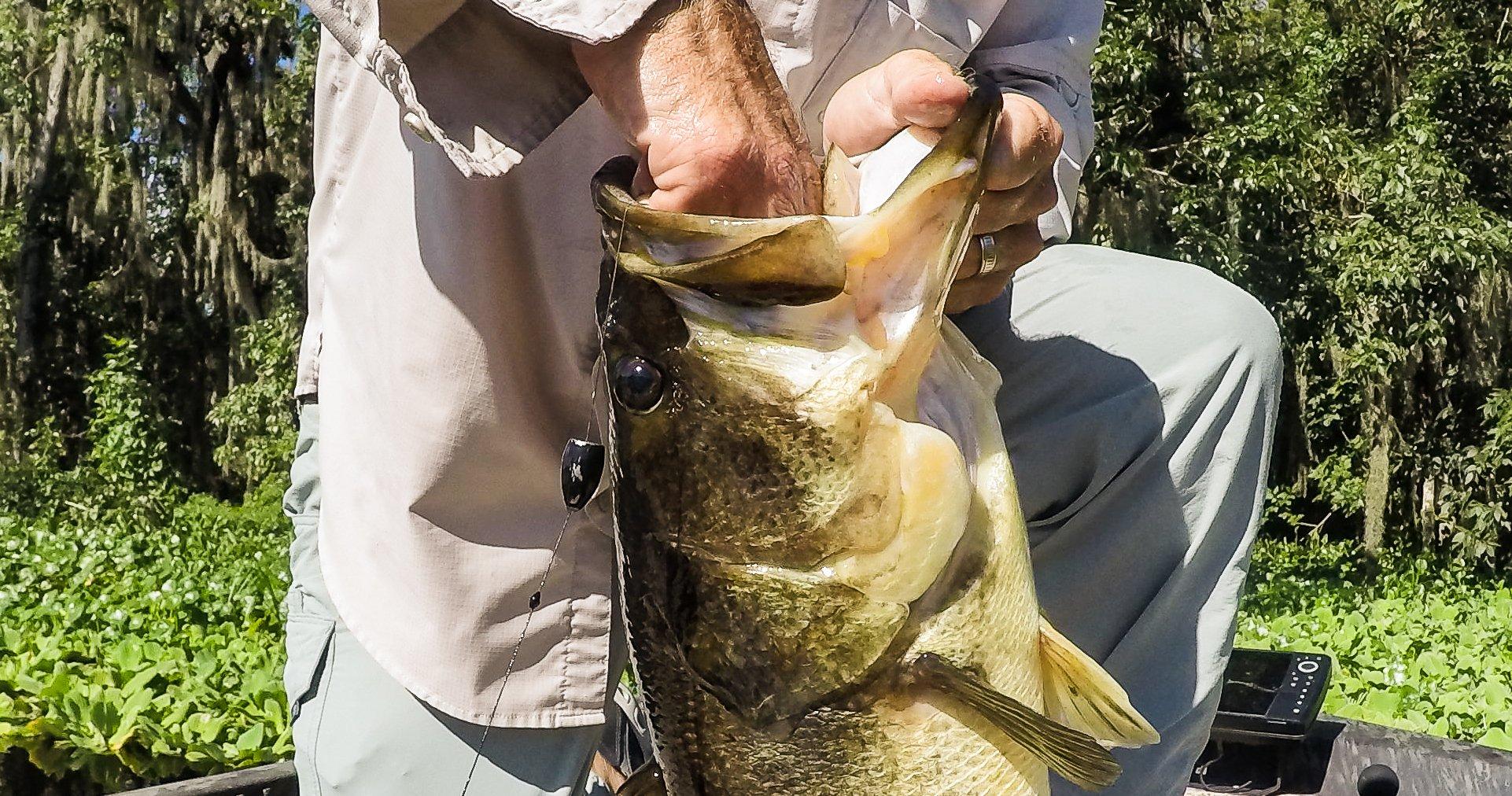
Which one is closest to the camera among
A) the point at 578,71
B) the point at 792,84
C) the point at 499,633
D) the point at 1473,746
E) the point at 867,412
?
the point at 867,412

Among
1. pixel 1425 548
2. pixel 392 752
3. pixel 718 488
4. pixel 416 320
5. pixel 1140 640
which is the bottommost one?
pixel 1425 548

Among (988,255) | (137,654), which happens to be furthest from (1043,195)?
(137,654)

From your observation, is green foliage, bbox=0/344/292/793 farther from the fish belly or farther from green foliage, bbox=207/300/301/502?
green foliage, bbox=207/300/301/502

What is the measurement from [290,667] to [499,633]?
45 centimetres

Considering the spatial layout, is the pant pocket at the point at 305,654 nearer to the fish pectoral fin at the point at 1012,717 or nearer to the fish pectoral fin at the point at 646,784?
the fish pectoral fin at the point at 646,784

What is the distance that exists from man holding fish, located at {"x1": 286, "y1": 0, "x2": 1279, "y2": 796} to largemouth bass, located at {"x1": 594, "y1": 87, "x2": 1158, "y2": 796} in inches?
12.2

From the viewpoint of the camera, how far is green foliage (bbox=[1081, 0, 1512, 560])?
513 inches

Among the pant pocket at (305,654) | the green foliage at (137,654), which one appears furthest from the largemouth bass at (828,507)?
the green foliage at (137,654)

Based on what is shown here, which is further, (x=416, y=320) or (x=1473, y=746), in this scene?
(x=1473, y=746)

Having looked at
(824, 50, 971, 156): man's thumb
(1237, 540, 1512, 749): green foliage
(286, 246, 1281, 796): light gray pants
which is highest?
(824, 50, 971, 156): man's thumb

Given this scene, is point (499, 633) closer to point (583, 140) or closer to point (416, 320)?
point (416, 320)

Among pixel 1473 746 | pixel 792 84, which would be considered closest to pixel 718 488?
pixel 792 84

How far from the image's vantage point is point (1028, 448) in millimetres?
2158

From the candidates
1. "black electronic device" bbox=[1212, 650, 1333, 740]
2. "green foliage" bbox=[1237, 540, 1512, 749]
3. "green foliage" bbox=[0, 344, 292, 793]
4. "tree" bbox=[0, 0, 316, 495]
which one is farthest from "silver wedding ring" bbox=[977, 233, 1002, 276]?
"tree" bbox=[0, 0, 316, 495]
